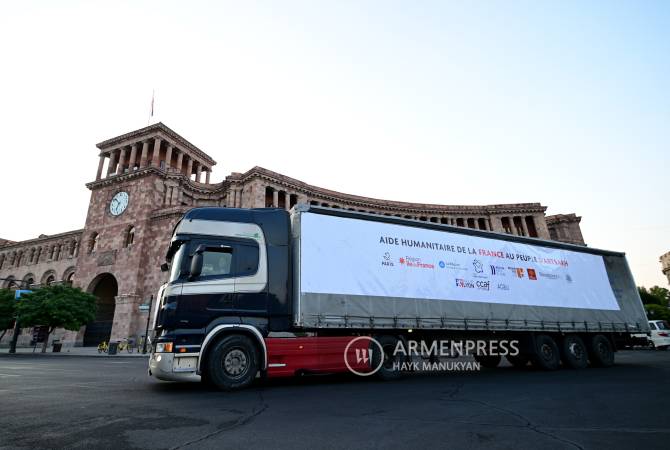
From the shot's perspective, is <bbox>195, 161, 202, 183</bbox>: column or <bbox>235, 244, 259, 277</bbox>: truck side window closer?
<bbox>235, 244, 259, 277</bbox>: truck side window

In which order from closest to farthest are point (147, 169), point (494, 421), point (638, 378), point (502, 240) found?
point (494, 421)
point (638, 378)
point (502, 240)
point (147, 169)

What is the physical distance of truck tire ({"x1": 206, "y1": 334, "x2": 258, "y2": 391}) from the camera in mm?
7543

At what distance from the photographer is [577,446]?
3.69 meters

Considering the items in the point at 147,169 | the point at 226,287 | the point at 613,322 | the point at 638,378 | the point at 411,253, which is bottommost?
the point at 638,378

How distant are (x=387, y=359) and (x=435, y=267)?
310 cm

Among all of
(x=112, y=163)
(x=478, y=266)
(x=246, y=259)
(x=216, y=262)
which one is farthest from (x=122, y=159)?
(x=478, y=266)

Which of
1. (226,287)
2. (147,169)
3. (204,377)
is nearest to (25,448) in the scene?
(204,377)

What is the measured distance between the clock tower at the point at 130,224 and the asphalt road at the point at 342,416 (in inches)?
1197

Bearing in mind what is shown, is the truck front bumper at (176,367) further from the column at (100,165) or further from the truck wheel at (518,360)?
the column at (100,165)

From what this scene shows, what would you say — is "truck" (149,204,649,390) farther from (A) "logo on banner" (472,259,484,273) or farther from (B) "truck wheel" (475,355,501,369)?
(B) "truck wheel" (475,355,501,369)

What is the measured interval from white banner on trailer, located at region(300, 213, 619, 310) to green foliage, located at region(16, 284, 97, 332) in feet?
102

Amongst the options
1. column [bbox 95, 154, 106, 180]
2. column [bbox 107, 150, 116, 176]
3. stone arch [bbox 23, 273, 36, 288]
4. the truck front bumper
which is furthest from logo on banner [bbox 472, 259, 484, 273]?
stone arch [bbox 23, 273, 36, 288]

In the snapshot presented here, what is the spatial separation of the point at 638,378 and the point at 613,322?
4.53 m

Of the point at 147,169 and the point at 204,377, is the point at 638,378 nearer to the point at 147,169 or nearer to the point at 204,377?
the point at 204,377
